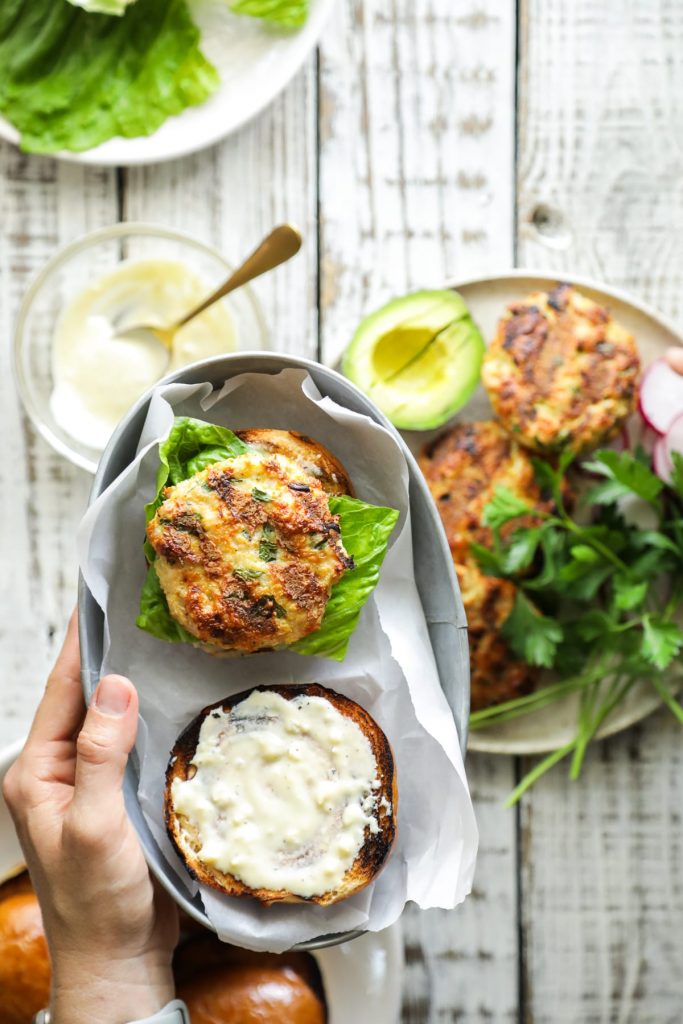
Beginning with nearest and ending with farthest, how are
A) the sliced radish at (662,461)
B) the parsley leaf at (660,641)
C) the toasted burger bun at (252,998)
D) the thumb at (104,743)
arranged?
the thumb at (104,743), the toasted burger bun at (252,998), the parsley leaf at (660,641), the sliced radish at (662,461)

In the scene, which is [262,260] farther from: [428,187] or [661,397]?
[661,397]

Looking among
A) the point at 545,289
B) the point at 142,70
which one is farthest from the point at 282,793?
the point at 142,70

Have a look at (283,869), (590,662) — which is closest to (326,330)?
(590,662)

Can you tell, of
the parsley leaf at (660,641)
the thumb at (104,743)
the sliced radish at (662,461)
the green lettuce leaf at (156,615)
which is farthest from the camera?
the sliced radish at (662,461)

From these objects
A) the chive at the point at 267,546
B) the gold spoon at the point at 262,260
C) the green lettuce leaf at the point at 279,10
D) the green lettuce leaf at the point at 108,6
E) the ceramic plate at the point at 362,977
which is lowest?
the ceramic plate at the point at 362,977

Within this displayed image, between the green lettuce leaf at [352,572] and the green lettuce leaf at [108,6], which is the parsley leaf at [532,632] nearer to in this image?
the green lettuce leaf at [352,572]

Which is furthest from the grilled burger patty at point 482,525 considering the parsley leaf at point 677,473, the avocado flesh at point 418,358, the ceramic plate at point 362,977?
the ceramic plate at point 362,977

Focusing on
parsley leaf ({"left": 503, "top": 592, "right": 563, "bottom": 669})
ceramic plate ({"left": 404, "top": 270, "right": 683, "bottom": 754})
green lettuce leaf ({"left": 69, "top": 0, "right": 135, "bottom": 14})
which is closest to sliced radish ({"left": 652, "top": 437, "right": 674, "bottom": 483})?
ceramic plate ({"left": 404, "top": 270, "right": 683, "bottom": 754})
